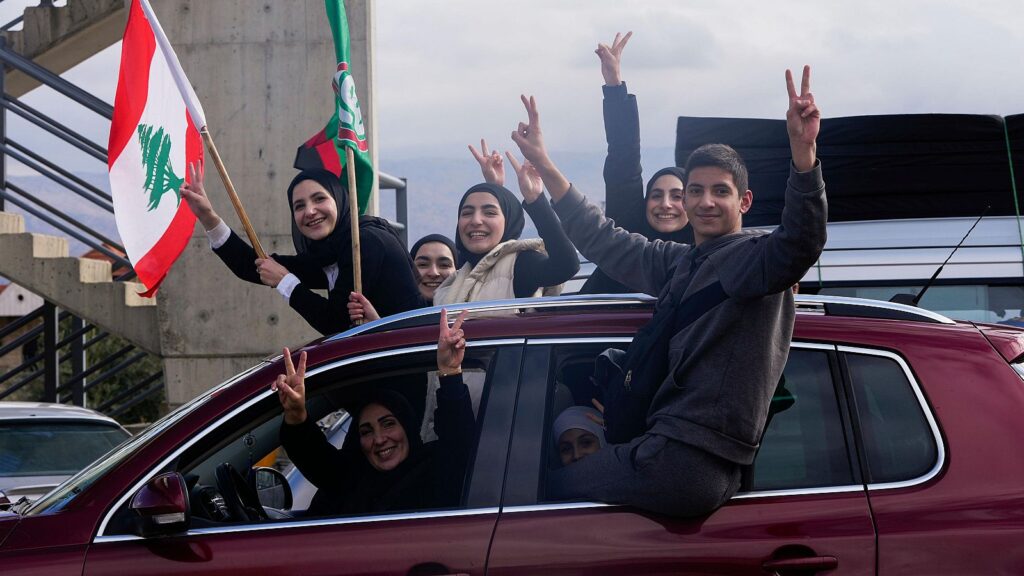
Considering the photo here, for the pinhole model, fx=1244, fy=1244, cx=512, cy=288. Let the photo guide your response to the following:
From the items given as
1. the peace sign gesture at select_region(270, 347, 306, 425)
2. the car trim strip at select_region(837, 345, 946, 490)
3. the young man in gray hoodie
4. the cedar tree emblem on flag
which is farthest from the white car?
the car trim strip at select_region(837, 345, 946, 490)

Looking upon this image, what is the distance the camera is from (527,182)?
483 cm

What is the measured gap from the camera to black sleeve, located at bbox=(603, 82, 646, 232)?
5.36 meters

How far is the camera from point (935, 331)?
10.8 ft

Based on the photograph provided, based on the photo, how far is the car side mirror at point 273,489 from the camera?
4.00 meters

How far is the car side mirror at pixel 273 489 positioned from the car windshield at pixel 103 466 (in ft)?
2.02

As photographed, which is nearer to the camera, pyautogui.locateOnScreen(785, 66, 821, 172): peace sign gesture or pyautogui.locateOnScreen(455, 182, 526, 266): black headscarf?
pyautogui.locateOnScreen(785, 66, 821, 172): peace sign gesture

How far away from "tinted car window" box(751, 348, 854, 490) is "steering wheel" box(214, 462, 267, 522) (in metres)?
1.33

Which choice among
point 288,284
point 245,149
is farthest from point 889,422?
point 245,149

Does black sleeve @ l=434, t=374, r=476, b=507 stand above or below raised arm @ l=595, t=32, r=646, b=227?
below

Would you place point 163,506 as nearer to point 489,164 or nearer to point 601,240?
point 601,240

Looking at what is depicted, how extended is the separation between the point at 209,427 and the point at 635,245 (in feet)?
4.86

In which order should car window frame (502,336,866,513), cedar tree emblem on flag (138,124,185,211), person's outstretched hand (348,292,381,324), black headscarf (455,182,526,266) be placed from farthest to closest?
1. cedar tree emblem on flag (138,124,185,211)
2. black headscarf (455,182,526,266)
3. person's outstretched hand (348,292,381,324)
4. car window frame (502,336,866,513)

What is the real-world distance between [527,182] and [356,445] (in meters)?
1.52

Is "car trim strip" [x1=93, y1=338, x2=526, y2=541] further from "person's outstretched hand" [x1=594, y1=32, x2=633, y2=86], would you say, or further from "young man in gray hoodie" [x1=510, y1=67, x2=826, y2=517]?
"person's outstretched hand" [x1=594, y1=32, x2=633, y2=86]
